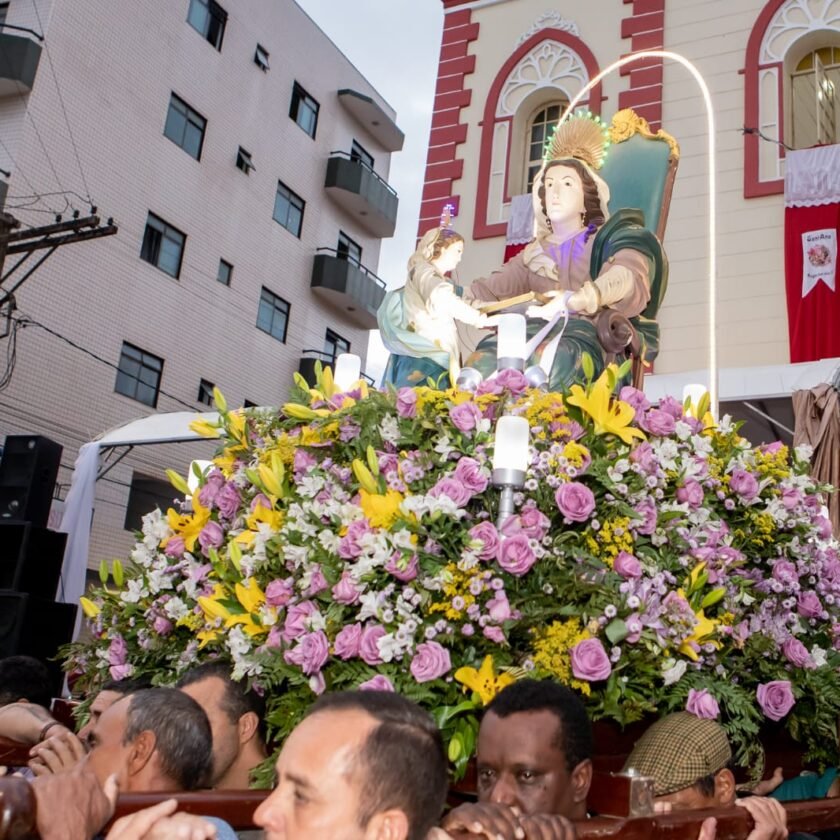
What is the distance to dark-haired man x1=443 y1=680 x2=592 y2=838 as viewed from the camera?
7.67 feet

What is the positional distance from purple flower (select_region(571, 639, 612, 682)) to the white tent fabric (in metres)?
6.12

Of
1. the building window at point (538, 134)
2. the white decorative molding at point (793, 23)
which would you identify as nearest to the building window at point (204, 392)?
the building window at point (538, 134)

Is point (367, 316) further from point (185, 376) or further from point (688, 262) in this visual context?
point (688, 262)

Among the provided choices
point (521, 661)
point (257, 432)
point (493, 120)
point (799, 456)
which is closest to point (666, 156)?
point (799, 456)

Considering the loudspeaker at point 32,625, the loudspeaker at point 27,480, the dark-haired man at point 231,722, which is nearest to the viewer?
the dark-haired man at point 231,722

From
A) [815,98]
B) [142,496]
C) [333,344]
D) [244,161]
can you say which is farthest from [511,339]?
[333,344]

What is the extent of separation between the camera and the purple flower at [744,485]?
325 centimetres

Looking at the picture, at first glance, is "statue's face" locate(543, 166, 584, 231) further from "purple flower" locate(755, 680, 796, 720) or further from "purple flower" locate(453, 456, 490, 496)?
"purple flower" locate(755, 680, 796, 720)

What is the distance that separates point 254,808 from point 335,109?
21.8 m

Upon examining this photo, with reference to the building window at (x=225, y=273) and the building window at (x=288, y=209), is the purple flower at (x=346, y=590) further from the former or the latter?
the building window at (x=288, y=209)

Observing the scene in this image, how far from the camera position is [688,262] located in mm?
10430

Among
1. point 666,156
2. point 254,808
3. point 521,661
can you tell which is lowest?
point 254,808

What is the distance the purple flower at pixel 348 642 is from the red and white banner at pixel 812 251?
7.88 metres

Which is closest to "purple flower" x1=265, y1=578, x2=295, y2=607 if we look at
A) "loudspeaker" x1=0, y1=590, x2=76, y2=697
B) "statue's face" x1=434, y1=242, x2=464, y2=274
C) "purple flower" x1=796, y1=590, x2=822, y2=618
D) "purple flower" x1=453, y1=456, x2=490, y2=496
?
"purple flower" x1=453, y1=456, x2=490, y2=496
